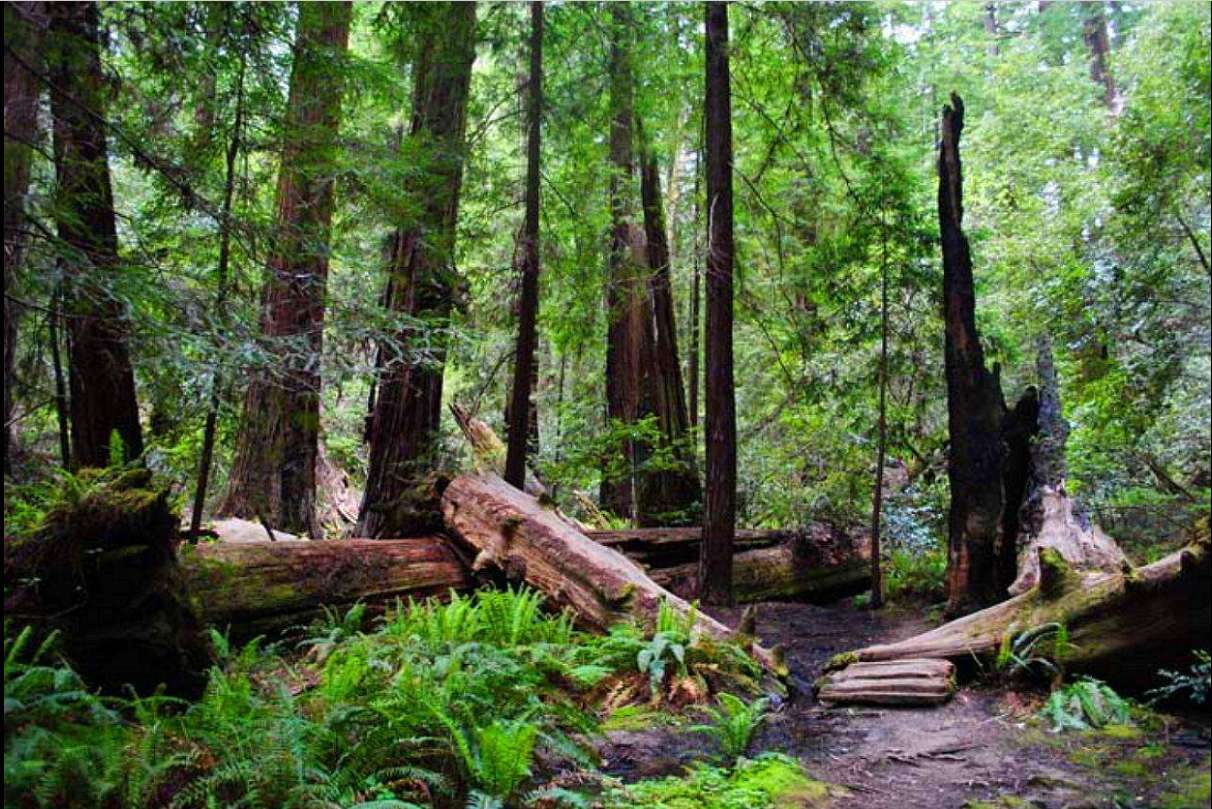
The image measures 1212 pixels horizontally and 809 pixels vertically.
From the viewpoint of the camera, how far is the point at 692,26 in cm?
1115

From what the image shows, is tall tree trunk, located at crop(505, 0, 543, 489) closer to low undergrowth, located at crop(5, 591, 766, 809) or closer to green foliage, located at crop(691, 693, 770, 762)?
low undergrowth, located at crop(5, 591, 766, 809)

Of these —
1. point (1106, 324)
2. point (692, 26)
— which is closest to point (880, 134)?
point (692, 26)

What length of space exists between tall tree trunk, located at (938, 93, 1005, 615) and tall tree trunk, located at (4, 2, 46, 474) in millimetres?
7146

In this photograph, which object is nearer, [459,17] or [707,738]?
[707,738]

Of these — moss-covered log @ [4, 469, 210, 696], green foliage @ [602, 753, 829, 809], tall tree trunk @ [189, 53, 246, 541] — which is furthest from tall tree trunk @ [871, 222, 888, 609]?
moss-covered log @ [4, 469, 210, 696]

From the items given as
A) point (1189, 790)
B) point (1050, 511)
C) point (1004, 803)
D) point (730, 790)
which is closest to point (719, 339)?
point (1050, 511)

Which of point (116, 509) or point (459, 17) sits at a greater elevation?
point (459, 17)

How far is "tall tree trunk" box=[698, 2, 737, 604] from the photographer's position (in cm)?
928

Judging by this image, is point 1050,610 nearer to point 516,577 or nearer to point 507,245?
point 516,577

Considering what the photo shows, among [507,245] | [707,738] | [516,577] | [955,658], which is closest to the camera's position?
[707,738]

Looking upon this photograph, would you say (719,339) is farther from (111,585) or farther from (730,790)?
(111,585)

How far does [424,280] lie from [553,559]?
4005mm

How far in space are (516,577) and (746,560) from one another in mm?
3734

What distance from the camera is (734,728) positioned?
4.46m
